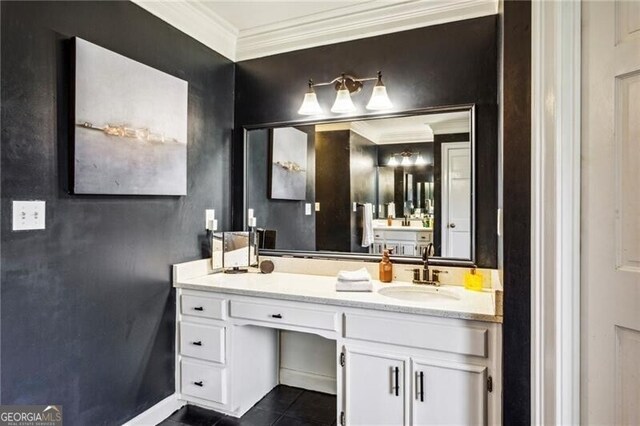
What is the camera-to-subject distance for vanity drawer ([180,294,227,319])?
209cm

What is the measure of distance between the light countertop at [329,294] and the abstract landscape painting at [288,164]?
573mm

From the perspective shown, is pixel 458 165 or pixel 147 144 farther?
pixel 458 165

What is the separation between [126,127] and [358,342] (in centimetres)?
155

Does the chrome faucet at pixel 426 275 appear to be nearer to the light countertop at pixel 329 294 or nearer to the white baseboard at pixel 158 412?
the light countertop at pixel 329 294

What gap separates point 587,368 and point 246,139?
2.29 meters

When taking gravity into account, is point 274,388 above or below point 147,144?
below

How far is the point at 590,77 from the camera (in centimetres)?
116

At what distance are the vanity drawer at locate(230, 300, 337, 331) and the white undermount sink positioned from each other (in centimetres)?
37

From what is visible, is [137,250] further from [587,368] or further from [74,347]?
[587,368]

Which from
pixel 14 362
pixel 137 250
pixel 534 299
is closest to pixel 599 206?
pixel 534 299

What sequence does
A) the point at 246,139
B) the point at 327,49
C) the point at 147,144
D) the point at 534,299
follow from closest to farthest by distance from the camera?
the point at 534,299
the point at 147,144
the point at 327,49
the point at 246,139

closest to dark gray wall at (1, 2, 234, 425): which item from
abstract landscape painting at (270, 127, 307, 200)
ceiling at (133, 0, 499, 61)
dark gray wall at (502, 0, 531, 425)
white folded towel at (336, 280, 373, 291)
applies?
ceiling at (133, 0, 499, 61)

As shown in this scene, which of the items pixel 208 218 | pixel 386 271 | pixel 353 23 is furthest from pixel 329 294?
pixel 353 23
